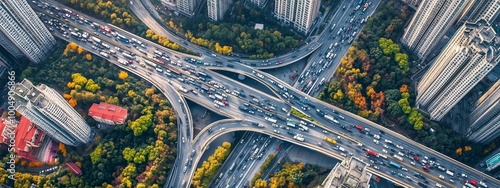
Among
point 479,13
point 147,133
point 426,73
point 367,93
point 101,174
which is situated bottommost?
point 101,174

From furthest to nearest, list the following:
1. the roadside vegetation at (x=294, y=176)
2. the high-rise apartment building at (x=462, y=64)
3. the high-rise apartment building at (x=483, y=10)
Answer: the high-rise apartment building at (x=483, y=10) < the roadside vegetation at (x=294, y=176) < the high-rise apartment building at (x=462, y=64)

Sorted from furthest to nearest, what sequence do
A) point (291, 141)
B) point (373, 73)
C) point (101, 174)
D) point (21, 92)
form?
point (373, 73)
point (291, 141)
point (101, 174)
point (21, 92)

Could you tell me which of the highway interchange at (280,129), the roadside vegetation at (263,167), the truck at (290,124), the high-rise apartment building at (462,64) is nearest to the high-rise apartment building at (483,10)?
the high-rise apartment building at (462,64)

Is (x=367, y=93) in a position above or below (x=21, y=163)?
above

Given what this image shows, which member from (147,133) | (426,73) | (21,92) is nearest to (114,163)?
(147,133)

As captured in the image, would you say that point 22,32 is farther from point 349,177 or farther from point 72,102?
point 349,177

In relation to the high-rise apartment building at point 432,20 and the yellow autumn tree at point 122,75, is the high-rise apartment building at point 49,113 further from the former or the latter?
the high-rise apartment building at point 432,20

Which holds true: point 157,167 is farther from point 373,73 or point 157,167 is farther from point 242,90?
point 373,73
